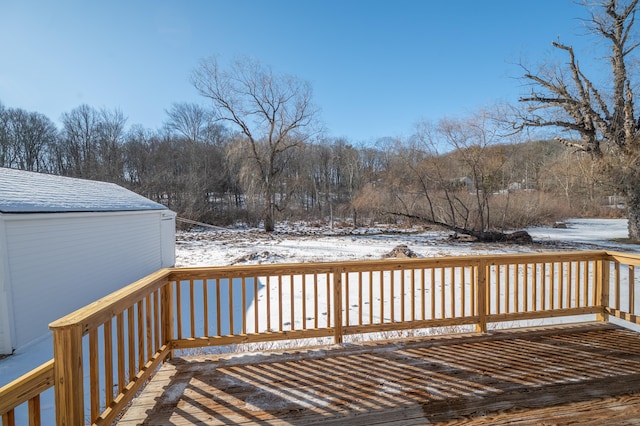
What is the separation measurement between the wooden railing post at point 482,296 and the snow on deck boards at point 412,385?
8.2 inches

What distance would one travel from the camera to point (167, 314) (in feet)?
8.79

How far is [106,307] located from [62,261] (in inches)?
207

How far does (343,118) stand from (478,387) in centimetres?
1932

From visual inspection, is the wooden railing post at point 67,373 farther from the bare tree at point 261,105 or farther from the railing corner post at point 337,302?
the bare tree at point 261,105

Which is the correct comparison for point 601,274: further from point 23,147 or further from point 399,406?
point 23,147

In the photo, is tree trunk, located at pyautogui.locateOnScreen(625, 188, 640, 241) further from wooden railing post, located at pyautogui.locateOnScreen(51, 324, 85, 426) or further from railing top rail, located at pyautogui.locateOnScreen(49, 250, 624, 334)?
wooden railing post, located at pyautogui.locateOnScreen(51, 324, 85, 426)

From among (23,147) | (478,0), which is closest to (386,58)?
(478,0)

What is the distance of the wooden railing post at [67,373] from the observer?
1.33 m

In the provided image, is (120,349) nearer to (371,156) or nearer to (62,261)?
(62,261)

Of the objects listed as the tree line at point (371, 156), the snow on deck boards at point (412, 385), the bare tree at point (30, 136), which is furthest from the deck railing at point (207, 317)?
the bare tree at point (30, 136)

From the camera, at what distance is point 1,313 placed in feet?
13.9

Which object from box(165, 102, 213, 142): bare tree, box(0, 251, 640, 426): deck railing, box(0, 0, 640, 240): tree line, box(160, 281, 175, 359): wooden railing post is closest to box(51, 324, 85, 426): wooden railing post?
box(0, 251, 640, 426): deck railing

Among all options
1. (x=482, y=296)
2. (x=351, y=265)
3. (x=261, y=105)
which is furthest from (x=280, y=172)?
(x=482, y=296)

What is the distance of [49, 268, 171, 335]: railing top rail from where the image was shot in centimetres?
142
